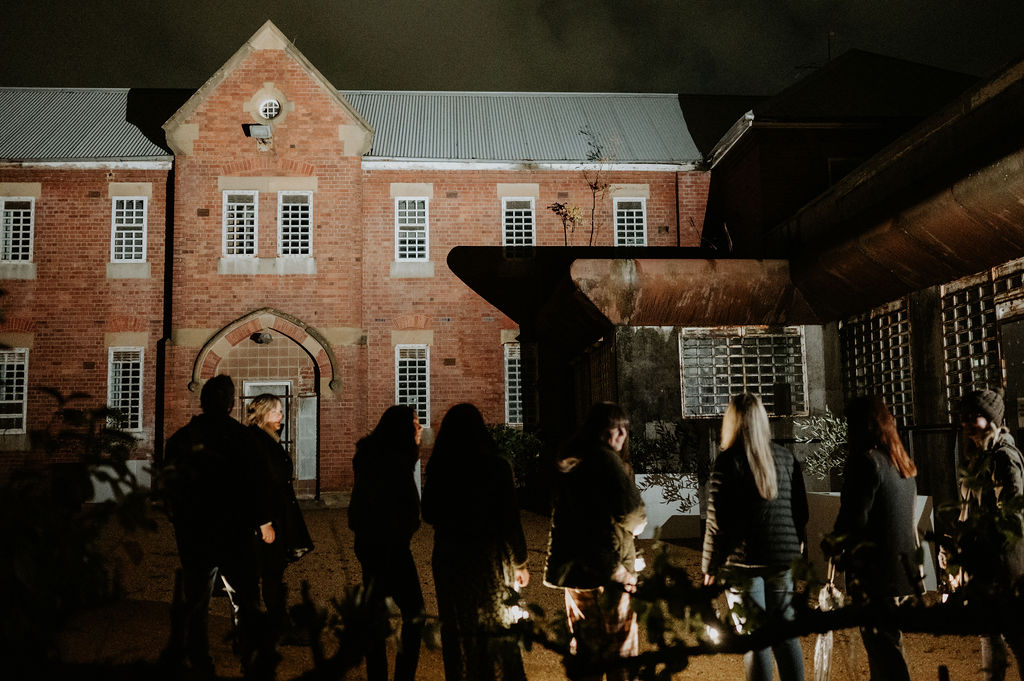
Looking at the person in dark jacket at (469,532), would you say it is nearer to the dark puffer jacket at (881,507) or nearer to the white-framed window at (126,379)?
the dark puffer jacket at (881,507)

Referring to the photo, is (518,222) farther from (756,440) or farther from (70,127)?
(756,440)

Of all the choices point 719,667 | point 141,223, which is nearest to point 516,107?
point 141,223

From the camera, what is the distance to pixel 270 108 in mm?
19016

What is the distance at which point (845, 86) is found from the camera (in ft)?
61.8

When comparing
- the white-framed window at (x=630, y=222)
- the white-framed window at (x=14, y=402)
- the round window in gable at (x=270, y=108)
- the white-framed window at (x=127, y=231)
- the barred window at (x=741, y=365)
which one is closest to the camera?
the barred window at (x=741, y=365)

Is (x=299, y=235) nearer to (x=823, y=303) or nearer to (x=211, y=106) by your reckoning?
(x=211, y=106)

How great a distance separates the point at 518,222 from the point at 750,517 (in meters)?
15.9

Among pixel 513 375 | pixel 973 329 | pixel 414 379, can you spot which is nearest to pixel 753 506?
pixel 973 329

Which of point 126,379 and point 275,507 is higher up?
point 126,379

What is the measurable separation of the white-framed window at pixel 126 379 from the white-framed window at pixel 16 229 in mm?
3290

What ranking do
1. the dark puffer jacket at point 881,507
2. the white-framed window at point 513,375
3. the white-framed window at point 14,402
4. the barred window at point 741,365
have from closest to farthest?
the dark puffer jacket at point 881,507
the barred window at point 741,365
the white-framed window at point 14,402
the white-framed window at point 513,375

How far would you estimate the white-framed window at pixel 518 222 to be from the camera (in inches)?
781

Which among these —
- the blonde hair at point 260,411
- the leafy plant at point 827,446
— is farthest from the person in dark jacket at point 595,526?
the leafy plant at point 827,446

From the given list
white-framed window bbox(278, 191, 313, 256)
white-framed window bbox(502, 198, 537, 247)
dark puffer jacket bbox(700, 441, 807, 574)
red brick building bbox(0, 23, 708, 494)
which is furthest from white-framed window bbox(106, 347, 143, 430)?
dark puffer jacket bbox(700, 441, 807, 574)
